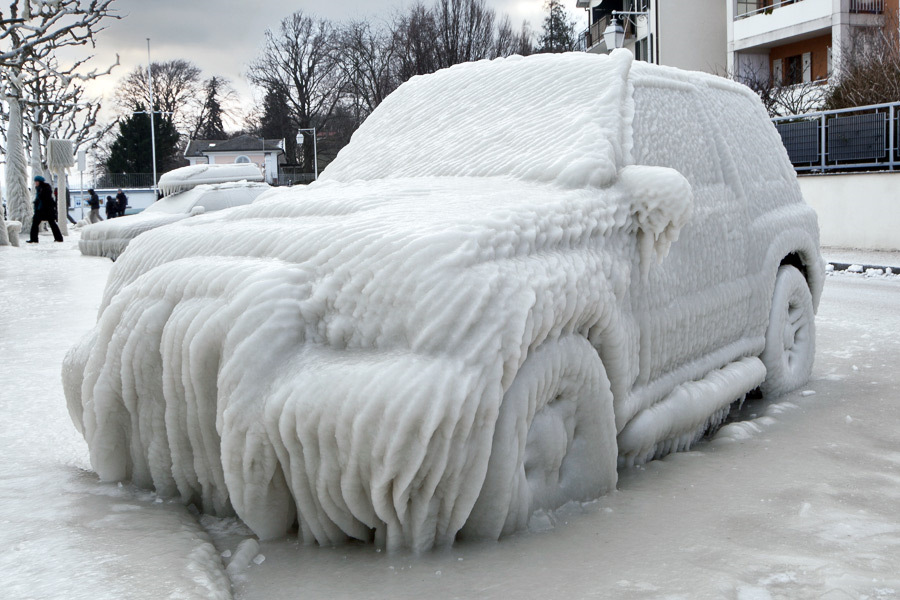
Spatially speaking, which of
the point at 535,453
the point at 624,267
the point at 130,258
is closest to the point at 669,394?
the point at 624,267

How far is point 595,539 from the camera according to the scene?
8.22 feet

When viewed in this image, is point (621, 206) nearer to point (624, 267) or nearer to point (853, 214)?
point (624, 267)

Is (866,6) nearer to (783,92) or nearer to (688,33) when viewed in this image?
(783,92)

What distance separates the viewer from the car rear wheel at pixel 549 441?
2.36 meters

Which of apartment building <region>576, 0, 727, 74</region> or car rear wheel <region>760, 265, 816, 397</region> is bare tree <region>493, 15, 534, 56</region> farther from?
car rear wheel <region>760, 265, 816, 397</region>

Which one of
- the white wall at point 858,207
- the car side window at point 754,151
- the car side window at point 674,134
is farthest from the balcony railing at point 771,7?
the car side window at point 674,134

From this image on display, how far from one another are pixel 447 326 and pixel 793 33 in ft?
111

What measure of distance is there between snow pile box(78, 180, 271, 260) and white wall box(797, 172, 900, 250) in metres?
9.75

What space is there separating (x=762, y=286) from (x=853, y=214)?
12308mm

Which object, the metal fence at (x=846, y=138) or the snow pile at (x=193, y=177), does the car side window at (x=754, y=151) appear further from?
the snow pile at (x=193, y=177)

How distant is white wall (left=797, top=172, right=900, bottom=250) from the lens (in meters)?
14.4

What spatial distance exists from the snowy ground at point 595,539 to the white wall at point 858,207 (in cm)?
1177

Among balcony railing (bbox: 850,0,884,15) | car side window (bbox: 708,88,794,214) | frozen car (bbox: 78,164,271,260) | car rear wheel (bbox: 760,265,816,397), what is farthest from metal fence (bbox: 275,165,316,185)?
car rear wheel (bbox: 760,265,816,397)

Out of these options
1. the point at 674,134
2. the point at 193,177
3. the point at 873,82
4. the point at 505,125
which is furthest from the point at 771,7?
the point at 505,125
